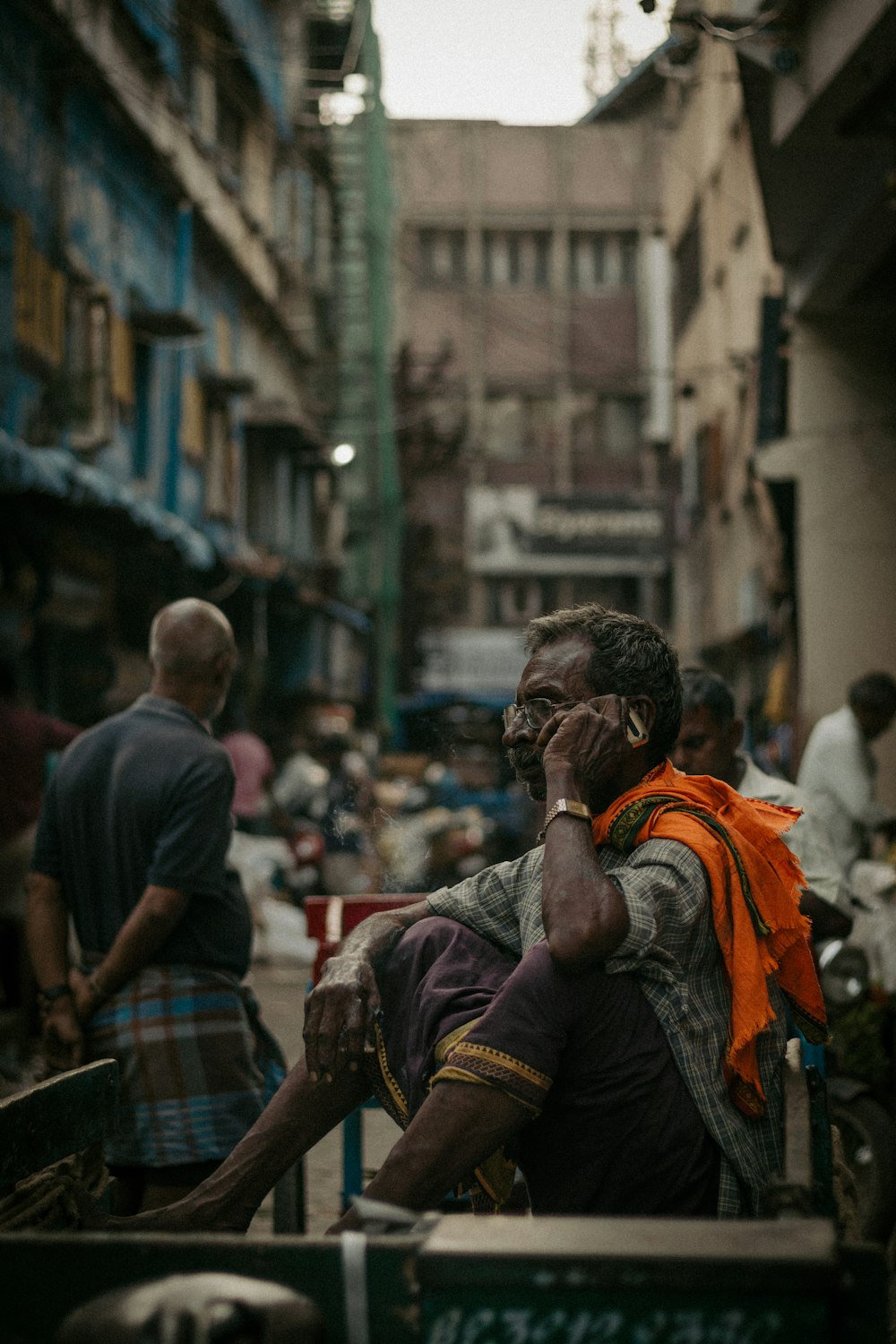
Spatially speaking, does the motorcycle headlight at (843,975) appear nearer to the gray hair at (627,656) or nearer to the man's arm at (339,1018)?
the gray hair at (627,656)

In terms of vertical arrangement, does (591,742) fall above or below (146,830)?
above

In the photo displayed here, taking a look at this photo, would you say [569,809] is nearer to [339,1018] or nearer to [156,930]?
[339,1018]

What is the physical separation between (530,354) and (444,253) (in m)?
3.70

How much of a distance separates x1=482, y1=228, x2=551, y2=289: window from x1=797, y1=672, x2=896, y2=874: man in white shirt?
38483 millimetres

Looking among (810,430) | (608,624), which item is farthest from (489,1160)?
(810,430)

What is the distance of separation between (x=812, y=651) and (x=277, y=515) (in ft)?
39.8

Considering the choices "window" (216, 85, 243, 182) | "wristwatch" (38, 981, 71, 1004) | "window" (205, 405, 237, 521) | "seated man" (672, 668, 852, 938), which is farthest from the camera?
"window" (216, 85, 243, 182)

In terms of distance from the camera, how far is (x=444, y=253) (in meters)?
43.5

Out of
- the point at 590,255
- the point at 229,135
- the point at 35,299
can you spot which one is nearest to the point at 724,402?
the point at 229,135

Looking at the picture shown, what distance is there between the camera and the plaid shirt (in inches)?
92.9

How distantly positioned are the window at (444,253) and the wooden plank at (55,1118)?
41.6m

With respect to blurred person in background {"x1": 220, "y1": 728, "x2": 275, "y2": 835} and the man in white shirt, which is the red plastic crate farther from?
blurred person in background {"x1": 220, "y1": 728, "x2": 275, "y2": 835}

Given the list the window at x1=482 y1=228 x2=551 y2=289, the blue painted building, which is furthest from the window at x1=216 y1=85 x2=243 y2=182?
the window at x1=482 y1=228 x2=551 y2=289

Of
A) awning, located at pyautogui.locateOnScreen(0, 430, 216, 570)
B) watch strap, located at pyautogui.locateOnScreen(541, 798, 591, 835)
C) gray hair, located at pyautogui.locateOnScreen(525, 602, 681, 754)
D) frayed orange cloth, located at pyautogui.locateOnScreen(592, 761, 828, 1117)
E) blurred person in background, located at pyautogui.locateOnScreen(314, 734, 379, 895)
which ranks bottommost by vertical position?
blurred person in background, located at pyautogui.locateOnScreen(314, 734, 379, 895)
